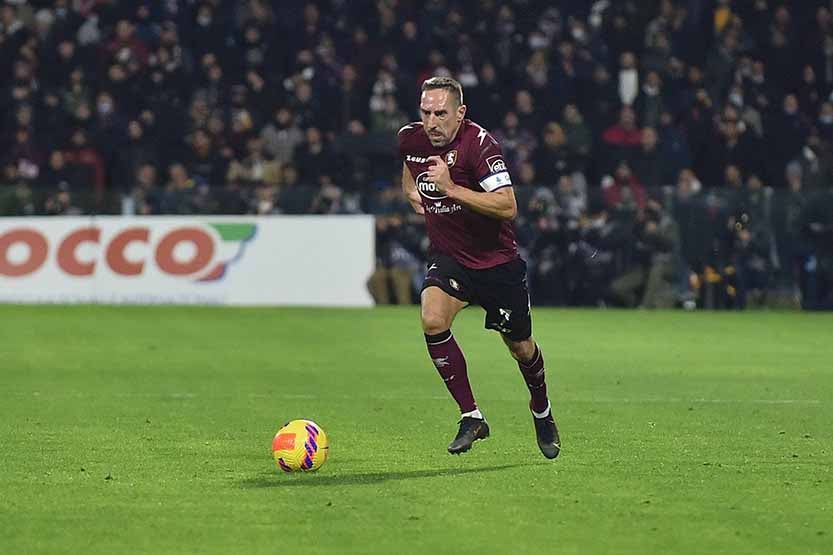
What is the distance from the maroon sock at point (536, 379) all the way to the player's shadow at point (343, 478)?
0.63m

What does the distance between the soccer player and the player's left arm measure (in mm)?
73

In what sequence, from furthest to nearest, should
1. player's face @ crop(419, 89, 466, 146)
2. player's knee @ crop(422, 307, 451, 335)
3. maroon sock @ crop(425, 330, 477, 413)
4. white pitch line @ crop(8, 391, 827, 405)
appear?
white pitch line @ crop(8, 391, 827, 405) → maroon sock @ crop(425, 330, 477, 413) → player's knee @ crop(422, 307, 451, 335) → player's face @ crop(419, 89, 466, 146)

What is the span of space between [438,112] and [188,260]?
592 inches

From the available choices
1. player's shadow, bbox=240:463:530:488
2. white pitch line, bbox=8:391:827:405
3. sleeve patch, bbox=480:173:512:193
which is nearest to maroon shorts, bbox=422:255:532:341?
sleeve patch, bbox=480:173:512:193

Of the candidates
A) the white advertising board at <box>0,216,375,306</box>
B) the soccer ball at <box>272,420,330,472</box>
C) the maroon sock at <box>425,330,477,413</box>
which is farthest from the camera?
the white advertising board at <box>0,216,375,306</box>

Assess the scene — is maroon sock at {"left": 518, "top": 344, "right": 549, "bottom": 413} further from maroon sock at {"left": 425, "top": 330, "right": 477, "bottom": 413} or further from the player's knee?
the player's knee

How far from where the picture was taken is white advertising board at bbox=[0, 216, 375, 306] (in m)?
23.2

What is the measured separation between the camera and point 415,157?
8.94 m

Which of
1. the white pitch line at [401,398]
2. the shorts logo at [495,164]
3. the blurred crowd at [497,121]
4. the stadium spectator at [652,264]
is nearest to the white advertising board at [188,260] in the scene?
the blurred crowd at [497,121]

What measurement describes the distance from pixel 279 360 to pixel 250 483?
760cm

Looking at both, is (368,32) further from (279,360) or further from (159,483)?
(159,483)

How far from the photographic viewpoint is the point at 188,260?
76.4ft

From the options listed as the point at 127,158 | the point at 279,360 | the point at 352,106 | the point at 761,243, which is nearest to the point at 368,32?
the point at 352,106

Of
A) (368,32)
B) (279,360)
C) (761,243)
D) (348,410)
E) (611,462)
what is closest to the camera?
(611,462)
